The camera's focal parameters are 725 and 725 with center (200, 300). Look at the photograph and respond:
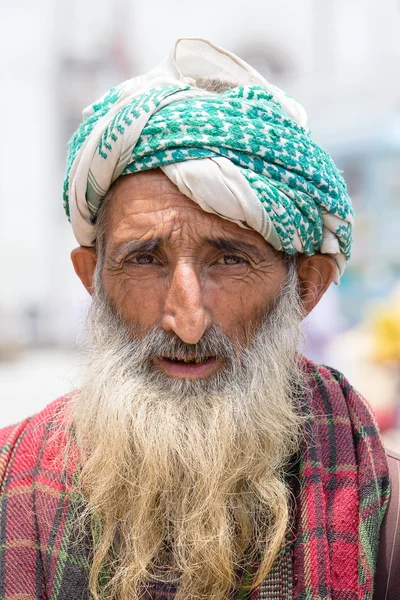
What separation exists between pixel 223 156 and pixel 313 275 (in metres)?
0.50

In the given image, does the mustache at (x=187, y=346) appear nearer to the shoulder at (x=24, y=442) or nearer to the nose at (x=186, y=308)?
the nose at (x=186, y=308)

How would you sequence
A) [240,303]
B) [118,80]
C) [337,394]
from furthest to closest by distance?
[118,80] → [337,394] → [240,303]

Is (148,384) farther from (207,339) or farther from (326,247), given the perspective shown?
(326,247)

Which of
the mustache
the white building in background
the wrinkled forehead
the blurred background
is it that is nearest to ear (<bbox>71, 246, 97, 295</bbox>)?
the wrinkled forehead

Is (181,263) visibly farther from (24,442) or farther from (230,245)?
(24,442)

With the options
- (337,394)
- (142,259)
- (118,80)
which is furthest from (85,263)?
(118,80)

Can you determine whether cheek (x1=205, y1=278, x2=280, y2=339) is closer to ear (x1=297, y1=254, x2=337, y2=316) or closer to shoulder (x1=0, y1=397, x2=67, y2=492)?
ear (x1=297, y1=254, x2=337, y2=316)

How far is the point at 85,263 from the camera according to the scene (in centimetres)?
226

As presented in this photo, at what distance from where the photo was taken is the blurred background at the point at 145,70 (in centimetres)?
746

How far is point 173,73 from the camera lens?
6.99 ft

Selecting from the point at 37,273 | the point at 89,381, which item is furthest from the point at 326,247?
the point at 37,273

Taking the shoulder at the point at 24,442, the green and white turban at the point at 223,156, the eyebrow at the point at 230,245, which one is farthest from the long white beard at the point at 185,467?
the green and white turban at the point at 223,156

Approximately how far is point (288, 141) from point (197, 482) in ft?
3.13

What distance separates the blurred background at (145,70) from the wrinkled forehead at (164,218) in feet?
13.6
